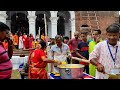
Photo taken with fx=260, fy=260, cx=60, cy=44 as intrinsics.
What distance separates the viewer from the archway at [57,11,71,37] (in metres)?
23.2

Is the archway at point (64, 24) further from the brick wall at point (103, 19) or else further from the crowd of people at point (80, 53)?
the crowd of people at point (80, 53)

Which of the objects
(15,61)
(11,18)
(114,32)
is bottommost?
(15,61)

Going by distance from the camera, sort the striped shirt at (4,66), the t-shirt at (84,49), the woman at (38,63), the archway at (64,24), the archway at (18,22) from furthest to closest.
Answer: the archway at (18,22) → the archway at (64,24) → the t-shirt at (84,49) → the woman at (38,63) → the striped shirt at (4,66)

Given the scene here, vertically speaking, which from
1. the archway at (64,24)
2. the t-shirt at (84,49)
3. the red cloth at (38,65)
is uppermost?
the archway at (64,24)

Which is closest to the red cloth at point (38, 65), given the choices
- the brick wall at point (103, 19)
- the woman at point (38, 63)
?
the woman at point (38, 63)

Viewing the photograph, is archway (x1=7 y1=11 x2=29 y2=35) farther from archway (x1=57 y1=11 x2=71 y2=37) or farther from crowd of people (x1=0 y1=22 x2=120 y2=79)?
crowd of people (x1=0 y1=22 x2=120 y2=79)

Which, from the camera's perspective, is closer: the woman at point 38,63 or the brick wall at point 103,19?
the woman at point 38,63

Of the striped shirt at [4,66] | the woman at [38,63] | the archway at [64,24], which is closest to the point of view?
the striped shirt at [4,66]

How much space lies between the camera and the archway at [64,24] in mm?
23250

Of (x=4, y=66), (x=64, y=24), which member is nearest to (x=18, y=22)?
(x=64, y=24)
